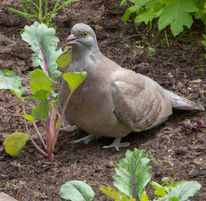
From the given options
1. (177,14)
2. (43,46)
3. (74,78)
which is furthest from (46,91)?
(177,14)

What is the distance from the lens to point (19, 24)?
680cm

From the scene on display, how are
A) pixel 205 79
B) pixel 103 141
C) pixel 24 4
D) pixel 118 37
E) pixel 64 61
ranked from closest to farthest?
pixel 64 61, pixel 103 141, pixel 205 79, pixel 118 37, pixel 24 4

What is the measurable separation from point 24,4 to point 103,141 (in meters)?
2.32

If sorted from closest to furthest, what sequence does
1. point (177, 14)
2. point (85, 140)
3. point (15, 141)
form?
point (15, 141), point (85, 140), point (177, 14)

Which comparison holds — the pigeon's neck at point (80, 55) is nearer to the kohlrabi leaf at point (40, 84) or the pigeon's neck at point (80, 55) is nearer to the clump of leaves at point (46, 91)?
the clump of leaves at point (46, 91)

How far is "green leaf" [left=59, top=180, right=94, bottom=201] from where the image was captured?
3.53 meters

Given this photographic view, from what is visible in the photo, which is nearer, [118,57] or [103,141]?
[103,141]

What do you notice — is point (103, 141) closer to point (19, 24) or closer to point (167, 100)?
point (167, 100)

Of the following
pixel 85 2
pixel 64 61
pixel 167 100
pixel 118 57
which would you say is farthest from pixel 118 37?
pixel 64 61

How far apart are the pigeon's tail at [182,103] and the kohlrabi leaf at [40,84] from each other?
50.3 inches

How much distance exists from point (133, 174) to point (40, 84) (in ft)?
3.87

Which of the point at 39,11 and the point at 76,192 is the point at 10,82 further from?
the point at 39,11

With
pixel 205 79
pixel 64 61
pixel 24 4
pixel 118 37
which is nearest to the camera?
pixel 64 61

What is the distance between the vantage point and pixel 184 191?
3.48m
